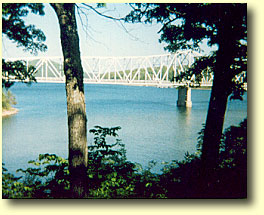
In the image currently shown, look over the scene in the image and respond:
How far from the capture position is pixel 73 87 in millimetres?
2695

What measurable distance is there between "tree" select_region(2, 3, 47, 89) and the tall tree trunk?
426 mm

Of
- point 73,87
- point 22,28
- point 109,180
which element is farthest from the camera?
point 22,28

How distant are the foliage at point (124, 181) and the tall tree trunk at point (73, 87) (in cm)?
20

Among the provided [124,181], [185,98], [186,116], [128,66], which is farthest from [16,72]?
[185,98]

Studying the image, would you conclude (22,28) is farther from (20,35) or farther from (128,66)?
(128,66)

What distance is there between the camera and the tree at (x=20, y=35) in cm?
290

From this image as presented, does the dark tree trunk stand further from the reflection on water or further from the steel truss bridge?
the reflection on water

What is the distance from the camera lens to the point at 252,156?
315 centimetres

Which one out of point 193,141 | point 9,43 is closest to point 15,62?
point 9,43

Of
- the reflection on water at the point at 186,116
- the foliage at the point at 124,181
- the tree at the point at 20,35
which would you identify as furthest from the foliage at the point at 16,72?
the reflection on water at the point at 186,116

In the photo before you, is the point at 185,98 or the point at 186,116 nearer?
the point at 186,116

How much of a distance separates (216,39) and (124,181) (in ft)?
6.05

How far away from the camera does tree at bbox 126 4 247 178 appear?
3246mm
